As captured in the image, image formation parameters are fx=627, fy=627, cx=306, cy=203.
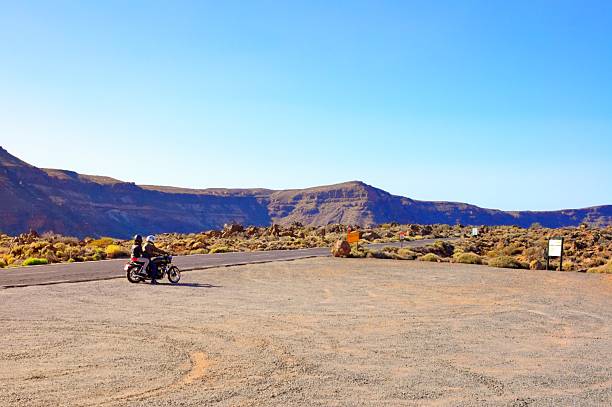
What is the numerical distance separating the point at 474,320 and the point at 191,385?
8180 mm

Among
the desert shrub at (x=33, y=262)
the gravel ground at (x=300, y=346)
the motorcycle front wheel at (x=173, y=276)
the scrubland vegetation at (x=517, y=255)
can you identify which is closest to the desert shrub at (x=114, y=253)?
the desert shrub at (x=33, y=262)

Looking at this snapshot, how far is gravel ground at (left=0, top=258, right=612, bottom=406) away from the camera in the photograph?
7750mm

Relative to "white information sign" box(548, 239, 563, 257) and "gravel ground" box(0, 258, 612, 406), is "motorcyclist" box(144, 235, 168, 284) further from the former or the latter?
"white information sign" box(548, 239, 563, 257)

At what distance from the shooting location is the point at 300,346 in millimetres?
10648

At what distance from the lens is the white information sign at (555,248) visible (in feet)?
96.2

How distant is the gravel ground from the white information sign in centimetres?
912

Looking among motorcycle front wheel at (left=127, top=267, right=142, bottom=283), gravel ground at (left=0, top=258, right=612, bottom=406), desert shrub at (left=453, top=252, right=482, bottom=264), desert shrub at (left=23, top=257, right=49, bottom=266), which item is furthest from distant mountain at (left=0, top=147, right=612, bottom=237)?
gravel ground at (left=0, top=258, right=612, bottom=406)

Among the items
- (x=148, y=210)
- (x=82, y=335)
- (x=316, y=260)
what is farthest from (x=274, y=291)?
(x=148, y=210)

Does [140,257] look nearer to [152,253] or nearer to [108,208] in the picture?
[152,253]

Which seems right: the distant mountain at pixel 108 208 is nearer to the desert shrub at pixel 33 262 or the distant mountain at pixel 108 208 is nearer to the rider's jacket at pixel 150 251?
the desert shrub at pixel 33 262

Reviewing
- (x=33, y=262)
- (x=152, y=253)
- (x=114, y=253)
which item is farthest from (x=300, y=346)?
(x=114, y=253)

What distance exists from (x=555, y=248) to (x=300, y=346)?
2234cm

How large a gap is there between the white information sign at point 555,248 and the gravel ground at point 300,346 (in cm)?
912

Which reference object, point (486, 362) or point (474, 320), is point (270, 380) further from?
point (474, 320)
